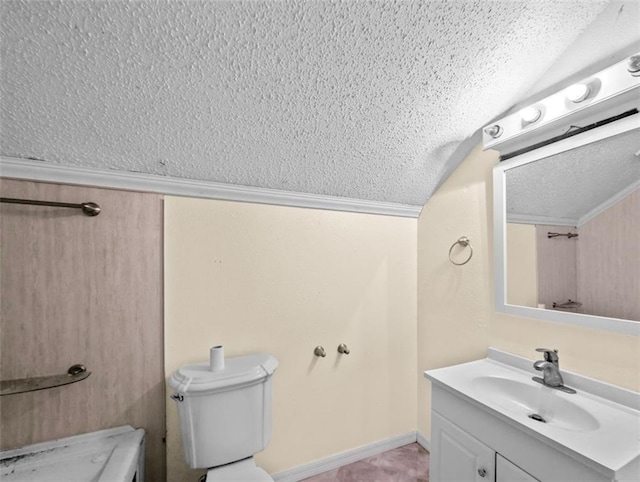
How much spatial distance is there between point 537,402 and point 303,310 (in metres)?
1.12

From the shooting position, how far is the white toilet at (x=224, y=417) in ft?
3.60

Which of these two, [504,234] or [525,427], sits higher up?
[504,234]

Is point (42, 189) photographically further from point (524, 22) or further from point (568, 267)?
point (568, 267)

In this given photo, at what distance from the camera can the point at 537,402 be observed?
1.10 meters

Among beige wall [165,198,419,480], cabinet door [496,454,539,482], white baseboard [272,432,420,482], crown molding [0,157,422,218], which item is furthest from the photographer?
white baseboard [272,432,420,482]

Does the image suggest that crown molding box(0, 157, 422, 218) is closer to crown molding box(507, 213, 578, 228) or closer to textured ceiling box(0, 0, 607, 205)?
textured ceiling box(0, 0, 607, 205)

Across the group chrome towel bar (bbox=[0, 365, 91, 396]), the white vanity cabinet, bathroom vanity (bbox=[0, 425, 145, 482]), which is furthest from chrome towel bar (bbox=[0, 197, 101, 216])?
the white vanity cabinet

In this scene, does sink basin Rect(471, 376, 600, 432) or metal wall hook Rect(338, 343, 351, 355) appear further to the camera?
metal wall hook Rect(338, 343, 351, 355)

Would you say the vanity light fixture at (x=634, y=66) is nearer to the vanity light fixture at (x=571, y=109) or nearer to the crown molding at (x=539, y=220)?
the vanity light fixture at (x=571, y=109)

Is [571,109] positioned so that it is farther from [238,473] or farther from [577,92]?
[238,473]

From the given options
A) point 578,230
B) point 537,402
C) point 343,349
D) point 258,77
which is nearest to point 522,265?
point 578,230

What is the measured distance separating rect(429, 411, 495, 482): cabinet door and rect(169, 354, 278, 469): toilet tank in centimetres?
76

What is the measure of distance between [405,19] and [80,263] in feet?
5.12

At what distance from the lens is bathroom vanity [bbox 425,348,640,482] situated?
74 cm
